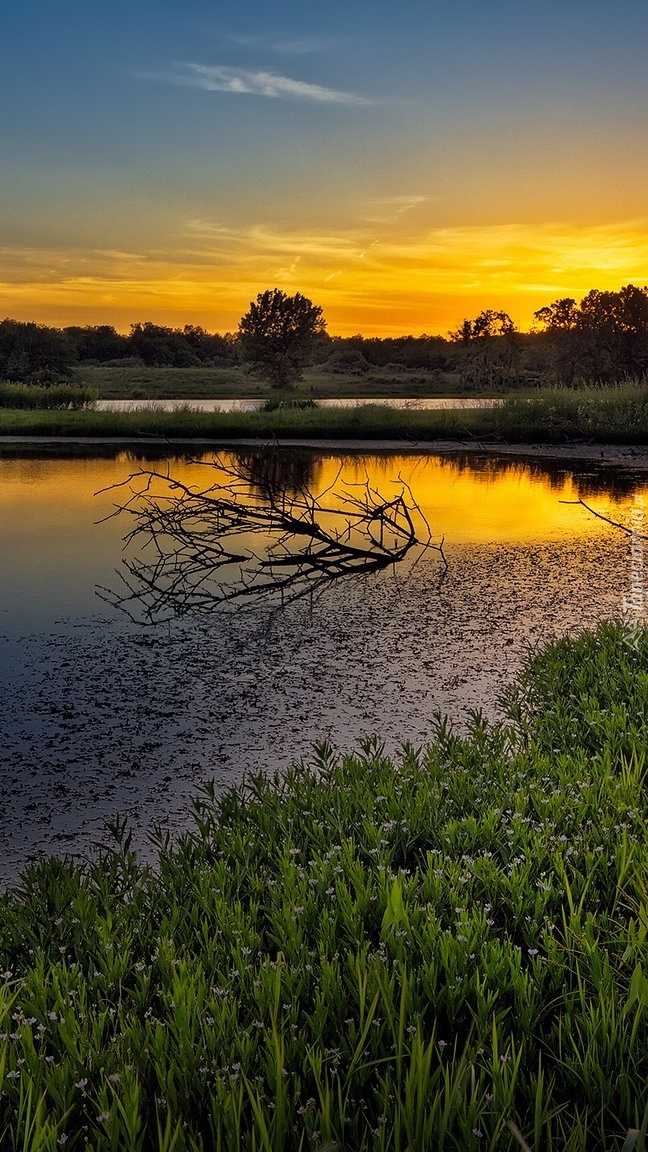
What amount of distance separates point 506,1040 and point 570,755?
248 cm

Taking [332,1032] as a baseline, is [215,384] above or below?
above

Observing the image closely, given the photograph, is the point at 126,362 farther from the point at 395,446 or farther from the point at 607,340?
the point at 395,446

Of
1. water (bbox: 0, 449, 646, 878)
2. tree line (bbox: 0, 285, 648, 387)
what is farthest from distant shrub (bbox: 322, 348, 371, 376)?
water (bbox: 0, 449, 646, 878)

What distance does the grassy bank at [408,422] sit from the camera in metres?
27.6

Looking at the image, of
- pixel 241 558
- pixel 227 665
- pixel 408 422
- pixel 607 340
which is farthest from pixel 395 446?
pixel 607 340

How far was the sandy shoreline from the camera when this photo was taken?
2550 centimetres

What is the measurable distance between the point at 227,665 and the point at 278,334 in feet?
194

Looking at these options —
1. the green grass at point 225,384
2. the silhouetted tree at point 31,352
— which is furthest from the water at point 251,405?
the silhouetted tree at point 31,352

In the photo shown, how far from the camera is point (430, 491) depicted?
19000 mm

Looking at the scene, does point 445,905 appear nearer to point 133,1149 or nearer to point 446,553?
point 133,1149

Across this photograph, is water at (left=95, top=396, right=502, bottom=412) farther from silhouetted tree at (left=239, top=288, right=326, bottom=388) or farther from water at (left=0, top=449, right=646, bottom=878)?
water at (left=0, top=449, right=646, bottom=878)

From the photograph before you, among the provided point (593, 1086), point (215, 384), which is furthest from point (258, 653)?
point (215, 384)

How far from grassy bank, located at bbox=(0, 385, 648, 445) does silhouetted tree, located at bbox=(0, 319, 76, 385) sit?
41694 mm

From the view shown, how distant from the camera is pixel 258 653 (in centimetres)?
777
